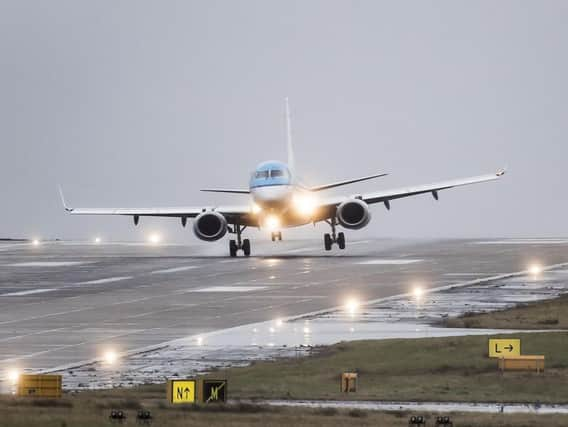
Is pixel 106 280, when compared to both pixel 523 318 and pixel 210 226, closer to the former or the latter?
pixel 210 226

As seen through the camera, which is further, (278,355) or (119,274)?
(119,274)

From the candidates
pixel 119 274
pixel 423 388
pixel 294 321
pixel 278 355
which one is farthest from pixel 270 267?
pixel 423 388

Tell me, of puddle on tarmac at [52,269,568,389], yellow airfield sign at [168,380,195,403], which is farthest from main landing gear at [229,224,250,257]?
yellow airfield sign at [168,380,195,403]

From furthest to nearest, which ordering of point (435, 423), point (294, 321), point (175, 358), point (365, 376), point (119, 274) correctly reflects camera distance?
point (119, 274) < point (294, 321) < point (175, 358) < point (365, 376) < point (435, 423)

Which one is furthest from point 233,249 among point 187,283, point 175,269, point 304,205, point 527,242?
point 527,242

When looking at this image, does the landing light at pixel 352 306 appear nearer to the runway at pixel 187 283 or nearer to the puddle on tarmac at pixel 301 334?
the puddle on tarmac at pixel 301 334

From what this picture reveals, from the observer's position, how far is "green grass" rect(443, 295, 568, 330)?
50281 mm

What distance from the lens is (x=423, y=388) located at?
36281 mm

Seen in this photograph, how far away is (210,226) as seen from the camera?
95812mm

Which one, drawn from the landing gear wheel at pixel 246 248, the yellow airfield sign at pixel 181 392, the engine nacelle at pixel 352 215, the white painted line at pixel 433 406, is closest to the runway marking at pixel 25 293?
the engine nacelle at pixel 352 215

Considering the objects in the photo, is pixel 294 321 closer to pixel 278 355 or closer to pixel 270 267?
pixel 278 355

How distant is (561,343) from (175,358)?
32.9 ft

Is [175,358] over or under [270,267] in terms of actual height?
under

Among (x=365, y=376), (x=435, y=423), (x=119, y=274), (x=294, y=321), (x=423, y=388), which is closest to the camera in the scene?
(x=435, y=423)
